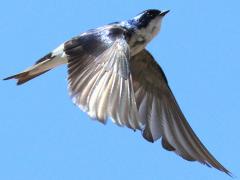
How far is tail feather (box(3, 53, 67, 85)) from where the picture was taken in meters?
8.56

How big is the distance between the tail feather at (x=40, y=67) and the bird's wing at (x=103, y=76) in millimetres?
189

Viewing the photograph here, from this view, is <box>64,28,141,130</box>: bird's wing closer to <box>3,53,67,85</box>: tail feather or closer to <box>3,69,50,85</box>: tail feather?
<box>3,53,67,85</box>: tail feather

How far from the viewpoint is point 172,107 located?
9398 millimetres

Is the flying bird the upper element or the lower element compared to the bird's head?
lower

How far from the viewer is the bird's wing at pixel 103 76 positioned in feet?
23.4

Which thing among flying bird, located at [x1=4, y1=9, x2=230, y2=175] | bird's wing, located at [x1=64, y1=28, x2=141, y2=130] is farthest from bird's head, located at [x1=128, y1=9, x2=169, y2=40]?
bird's wing, located at [x1=64, y1=28, x2=141, y2=130]

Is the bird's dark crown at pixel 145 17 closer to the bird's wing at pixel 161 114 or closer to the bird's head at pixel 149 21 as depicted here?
the bird's head at pixel 149 21

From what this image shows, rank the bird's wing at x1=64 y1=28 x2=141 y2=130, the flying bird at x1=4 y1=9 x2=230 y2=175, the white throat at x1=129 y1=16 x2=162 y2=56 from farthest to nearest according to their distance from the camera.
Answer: the white throat at x1=129 y1=16 x2=162 y2=56 → the flying bird at x1=4 y1=9 x2=230 y2=175 → the bird's wing at x1=64 y1=28 x2=141 y2=130

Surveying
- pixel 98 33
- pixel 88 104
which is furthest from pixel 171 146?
pixel 88 104

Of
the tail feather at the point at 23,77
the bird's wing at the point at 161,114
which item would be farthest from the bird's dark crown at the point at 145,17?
the tail feather at the point at 23,77

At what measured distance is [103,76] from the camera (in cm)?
767

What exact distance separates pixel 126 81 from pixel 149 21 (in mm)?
1245

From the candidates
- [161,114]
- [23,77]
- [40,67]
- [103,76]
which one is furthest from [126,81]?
[161,114]

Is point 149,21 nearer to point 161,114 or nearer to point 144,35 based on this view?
point 144,35
